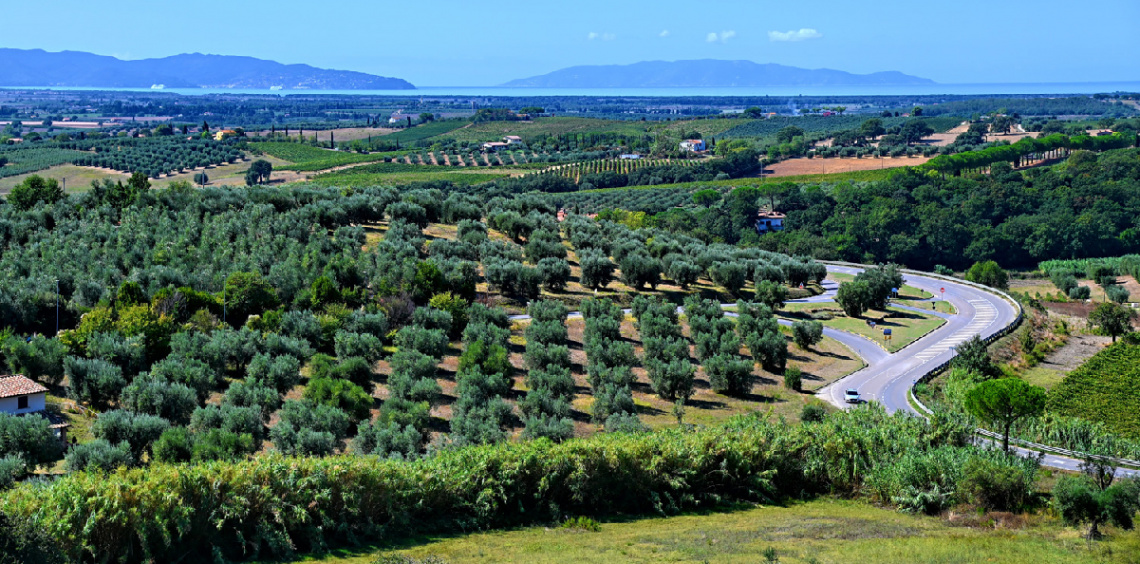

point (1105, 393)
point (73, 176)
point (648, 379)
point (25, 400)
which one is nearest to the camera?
point (25, 400)

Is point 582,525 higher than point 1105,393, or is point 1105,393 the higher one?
point 582,525

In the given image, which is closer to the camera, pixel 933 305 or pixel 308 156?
pixel 933 305

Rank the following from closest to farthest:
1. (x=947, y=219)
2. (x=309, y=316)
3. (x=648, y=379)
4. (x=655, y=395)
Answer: (x=655, y=395) < (x=309, y=316) < (x=648, y=379) < (x=947, y=219)

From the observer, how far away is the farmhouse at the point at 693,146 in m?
185

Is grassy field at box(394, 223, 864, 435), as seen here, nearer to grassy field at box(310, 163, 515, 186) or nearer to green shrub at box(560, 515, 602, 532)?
green shrub at box(560, 515, 602, 532)

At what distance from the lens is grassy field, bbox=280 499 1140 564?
2784 centimetres

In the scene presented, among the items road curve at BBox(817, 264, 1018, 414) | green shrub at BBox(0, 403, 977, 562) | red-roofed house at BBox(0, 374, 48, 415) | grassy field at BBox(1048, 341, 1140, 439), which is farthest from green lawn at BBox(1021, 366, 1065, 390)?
red-roofed house at BBox(0, 374, 48, 415)

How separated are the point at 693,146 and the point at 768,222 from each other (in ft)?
226

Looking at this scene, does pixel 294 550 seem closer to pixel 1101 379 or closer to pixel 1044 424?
pixel 1044 424

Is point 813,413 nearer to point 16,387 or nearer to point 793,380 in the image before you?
point 793,380

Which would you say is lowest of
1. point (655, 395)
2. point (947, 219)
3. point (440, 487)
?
point (655, 395)

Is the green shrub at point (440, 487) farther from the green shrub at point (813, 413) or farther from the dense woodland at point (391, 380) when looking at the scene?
the green shrub at point (813, 413)

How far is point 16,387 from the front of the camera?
36219 millimetres

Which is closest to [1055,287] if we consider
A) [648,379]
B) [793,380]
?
[793,380]
